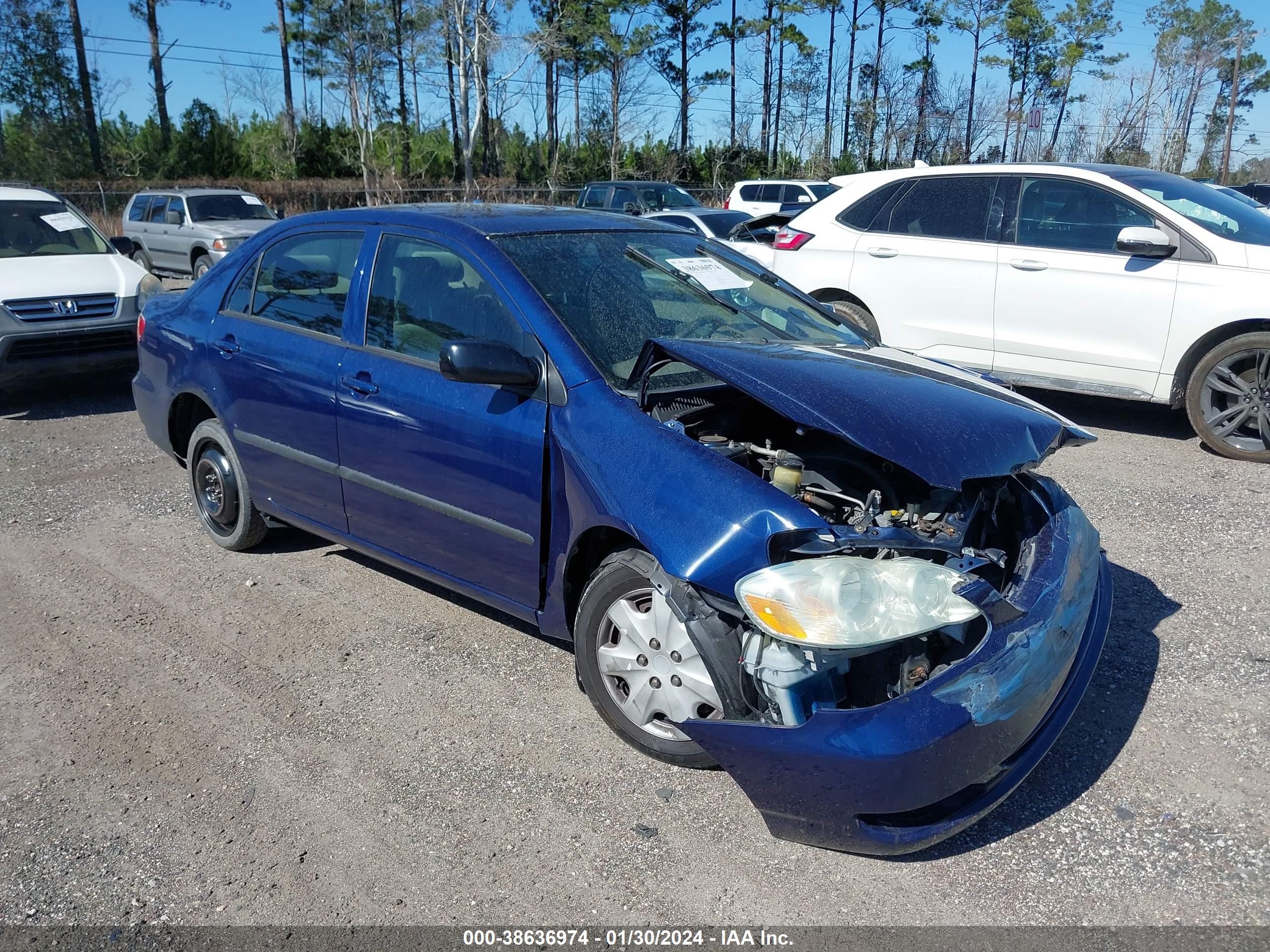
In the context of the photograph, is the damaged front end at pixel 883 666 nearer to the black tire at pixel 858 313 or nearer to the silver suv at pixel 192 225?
the black tire at pixel 858 313

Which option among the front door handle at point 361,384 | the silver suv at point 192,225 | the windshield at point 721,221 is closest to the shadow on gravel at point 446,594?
the front door handle at point 361,384

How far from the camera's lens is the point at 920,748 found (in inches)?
97.5

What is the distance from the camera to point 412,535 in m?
3.94

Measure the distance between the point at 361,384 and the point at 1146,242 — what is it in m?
5.22

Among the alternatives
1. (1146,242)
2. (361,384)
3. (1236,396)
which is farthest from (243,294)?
(1236,396)

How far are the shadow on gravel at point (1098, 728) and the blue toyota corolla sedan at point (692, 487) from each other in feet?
0.90

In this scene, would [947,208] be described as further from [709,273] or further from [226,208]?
[226,208]

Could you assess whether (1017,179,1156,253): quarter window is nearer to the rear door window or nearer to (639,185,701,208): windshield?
(639,185,701,208): windshield

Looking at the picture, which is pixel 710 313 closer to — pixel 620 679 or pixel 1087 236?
pixel 620 679

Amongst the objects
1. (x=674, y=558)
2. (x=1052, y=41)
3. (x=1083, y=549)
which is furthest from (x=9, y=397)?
(x=1052, y=41)

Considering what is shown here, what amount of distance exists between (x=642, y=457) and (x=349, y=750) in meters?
1.42

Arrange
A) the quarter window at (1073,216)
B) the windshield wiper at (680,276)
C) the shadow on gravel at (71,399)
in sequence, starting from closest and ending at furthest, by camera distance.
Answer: the windshield wiper at (680,276) < the quarter window at (1073,216) < the shadow on gravel at (71,399)

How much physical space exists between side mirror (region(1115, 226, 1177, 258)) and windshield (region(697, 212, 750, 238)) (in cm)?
870

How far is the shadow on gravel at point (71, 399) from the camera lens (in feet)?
27.6
